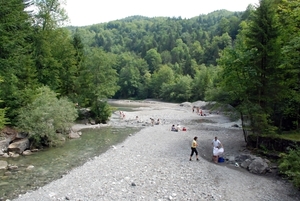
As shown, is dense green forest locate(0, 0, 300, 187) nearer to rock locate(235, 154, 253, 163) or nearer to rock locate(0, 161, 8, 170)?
rock locate(235, 154, 253, 163)

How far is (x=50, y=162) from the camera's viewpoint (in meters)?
20.9

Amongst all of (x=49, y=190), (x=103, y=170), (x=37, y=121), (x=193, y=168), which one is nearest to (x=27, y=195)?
(x=49, y=190)

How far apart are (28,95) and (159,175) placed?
1796 centimetres

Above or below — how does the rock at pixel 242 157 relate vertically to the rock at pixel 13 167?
above

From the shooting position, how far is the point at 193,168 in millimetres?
17844

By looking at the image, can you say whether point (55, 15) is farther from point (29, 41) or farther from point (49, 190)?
point (49, 190)

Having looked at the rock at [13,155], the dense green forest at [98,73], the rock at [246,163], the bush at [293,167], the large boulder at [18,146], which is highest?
the dense green forest at [98,73]

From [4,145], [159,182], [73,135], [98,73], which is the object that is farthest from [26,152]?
[98,73]

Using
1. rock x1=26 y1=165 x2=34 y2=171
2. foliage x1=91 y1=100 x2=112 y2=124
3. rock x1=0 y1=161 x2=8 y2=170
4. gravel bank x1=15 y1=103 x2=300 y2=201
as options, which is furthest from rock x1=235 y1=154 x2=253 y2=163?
foliage x1=91 y1=100 x2=112 y2=124

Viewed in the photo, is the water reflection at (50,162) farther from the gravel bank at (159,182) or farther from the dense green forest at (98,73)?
the dense green forest at (98,73)

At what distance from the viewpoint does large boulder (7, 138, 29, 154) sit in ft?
76.4

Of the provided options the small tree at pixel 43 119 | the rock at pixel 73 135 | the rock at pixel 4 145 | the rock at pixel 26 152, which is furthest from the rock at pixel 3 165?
the rock at pixel 73 135

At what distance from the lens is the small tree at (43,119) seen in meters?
25.0

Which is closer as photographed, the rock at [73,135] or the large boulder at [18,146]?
the large boulder at [18,146]
